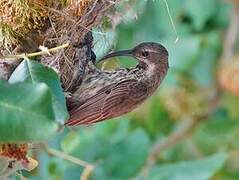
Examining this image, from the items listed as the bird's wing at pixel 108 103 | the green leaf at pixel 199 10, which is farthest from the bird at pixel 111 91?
the green leaf at pixel 199 10

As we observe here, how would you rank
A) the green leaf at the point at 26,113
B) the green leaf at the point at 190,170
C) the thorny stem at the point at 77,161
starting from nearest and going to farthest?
the green leaf at the point at 26,113 → the thorny stem at the point at 77,161 → the green leaf at the point at 190,170

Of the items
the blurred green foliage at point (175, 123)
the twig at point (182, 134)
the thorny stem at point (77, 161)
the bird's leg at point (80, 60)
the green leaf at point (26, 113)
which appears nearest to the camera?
the green leaf at point (26, 113)

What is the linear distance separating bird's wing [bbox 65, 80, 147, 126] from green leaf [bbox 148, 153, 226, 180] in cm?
114

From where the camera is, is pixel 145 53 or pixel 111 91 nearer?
pixel 111 91

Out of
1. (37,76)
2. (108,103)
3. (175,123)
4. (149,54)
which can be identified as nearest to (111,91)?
(108,103)

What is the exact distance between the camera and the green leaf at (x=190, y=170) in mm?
3176

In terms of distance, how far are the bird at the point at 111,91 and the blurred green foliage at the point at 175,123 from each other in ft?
2.70

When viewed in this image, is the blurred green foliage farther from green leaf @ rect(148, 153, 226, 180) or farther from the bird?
the bird

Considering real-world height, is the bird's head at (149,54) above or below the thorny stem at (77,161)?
below

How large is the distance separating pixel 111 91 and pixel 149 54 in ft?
0.57

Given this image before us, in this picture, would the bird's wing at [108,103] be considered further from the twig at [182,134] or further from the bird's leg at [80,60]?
the twig at [182,134]

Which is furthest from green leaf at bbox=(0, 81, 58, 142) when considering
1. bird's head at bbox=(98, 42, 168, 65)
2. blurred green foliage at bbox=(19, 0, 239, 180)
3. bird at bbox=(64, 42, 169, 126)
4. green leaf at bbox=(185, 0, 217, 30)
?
green leaf at bbox=(185, 0, 217, 30)

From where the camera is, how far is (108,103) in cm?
199

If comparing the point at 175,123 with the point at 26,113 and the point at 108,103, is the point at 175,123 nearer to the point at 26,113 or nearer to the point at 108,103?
the point at 108,103
